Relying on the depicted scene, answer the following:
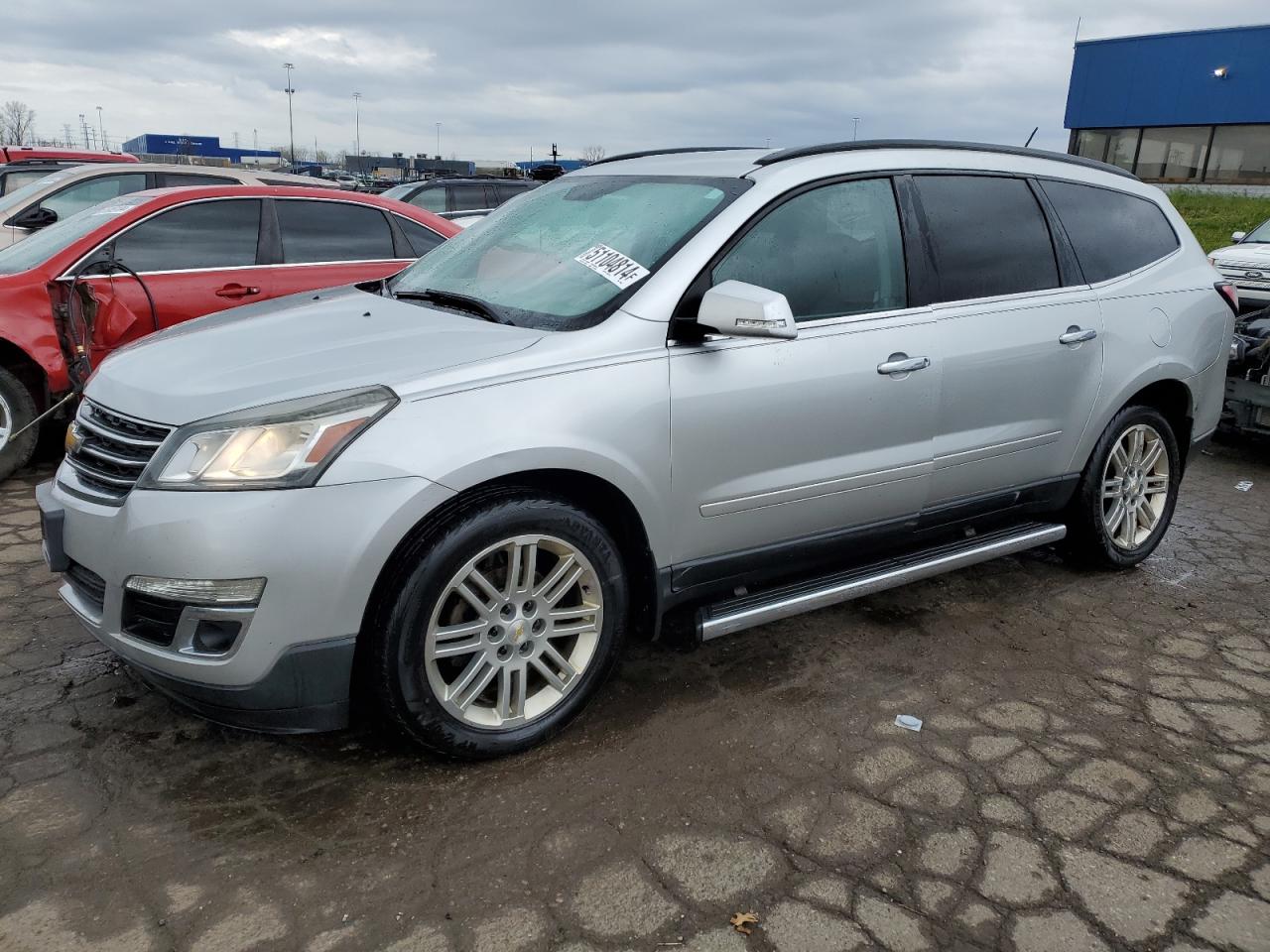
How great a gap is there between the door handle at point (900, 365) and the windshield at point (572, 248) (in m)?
0.77

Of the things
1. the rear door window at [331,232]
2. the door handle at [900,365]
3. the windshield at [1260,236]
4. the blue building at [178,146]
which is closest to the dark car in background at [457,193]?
the rear door window at [331,232]

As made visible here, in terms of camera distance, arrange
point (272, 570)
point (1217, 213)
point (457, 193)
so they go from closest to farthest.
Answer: point (272, 570) → point (457, 193) → point (1217, 213)

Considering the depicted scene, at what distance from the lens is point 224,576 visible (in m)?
2.45

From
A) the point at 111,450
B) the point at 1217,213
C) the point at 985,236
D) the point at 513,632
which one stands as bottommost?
the point at 513,632

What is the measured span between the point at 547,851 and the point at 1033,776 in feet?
4.83

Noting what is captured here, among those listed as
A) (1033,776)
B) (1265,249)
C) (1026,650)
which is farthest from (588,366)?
(1265,249)

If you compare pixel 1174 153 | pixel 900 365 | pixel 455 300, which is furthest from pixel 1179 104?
pixel 455 300

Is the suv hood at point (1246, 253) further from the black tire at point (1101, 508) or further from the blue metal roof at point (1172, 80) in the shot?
the blue metal roof at point (1172, 80)

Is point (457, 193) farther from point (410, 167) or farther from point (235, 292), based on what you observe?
point (410, 167)

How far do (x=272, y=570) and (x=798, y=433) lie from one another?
5.54 ft

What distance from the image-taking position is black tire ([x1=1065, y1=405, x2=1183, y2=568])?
4324 mm

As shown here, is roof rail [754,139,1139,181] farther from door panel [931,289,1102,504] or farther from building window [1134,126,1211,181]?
building window [1134,126,1211,181]

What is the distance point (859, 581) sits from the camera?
11.6 feet

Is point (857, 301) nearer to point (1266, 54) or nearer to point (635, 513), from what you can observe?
point (635, 513)
